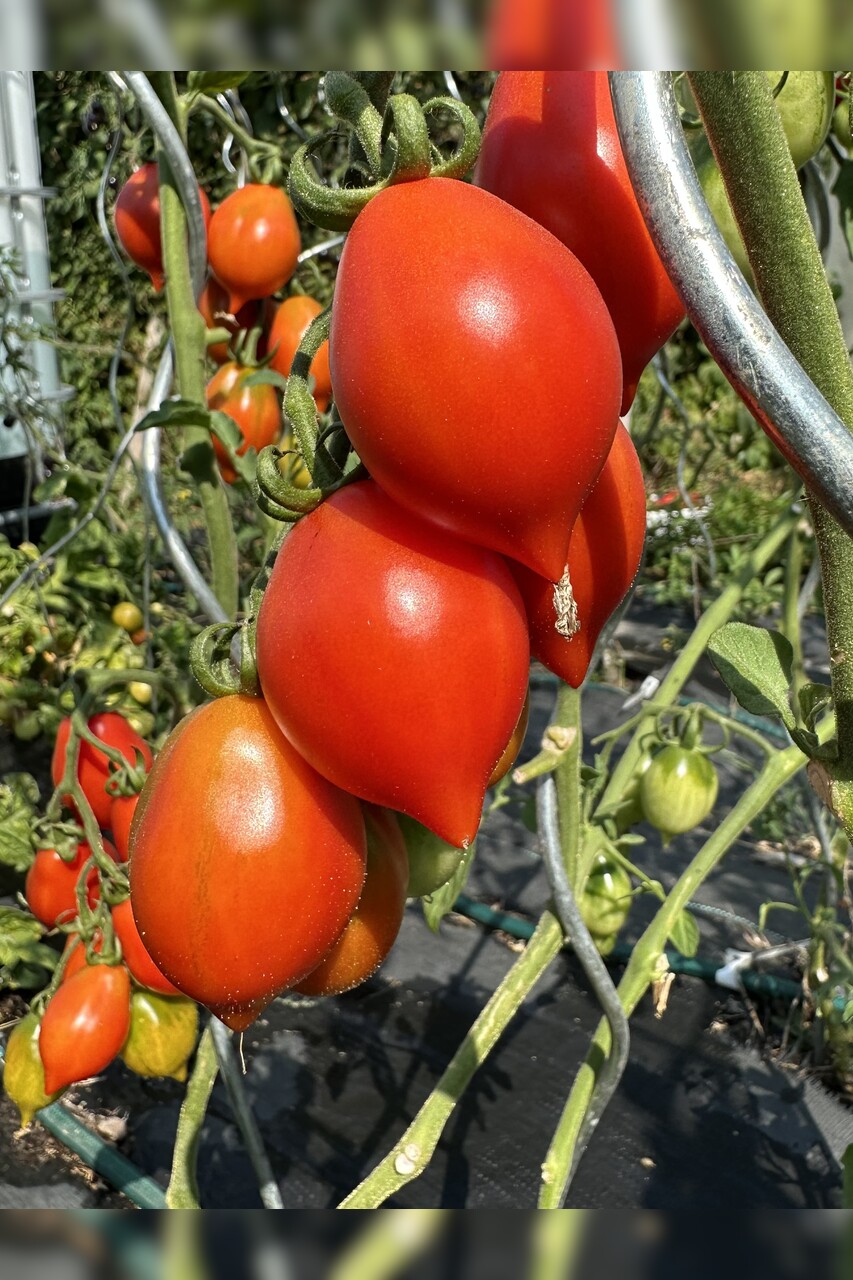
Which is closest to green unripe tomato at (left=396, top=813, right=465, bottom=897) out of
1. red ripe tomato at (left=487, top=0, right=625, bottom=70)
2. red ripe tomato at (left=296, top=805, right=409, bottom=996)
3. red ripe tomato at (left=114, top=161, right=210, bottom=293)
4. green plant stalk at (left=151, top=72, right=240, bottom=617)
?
red ripe tomato at (left=296, top=805, right=409, bottom=996)

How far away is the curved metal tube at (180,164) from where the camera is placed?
0.70m

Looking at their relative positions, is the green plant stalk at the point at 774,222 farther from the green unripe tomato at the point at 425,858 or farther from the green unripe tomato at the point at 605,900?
the green unripe tomato at the point at 605,900

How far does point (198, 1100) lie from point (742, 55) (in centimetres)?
70

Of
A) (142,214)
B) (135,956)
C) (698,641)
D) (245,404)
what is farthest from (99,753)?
(698,641)

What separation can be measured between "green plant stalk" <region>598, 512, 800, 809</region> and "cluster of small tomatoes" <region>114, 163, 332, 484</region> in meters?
0.41

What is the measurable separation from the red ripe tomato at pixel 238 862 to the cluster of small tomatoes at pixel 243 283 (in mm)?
509

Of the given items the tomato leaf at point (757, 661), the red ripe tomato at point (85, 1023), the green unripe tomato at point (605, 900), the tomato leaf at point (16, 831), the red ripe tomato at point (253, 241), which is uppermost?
the red ripe tomato at point (253, 241)

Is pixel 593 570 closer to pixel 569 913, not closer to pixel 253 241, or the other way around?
pixel 569 913

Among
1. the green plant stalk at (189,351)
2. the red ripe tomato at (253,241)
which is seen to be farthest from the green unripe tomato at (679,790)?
the red ripe tomato at (253,241)

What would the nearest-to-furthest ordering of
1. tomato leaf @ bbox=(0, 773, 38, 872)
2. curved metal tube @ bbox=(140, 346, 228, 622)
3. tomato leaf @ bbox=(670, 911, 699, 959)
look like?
curved metal tube @ bbox=(140, 346, 228, 622), tomato leaf @ bbox=(670, 911, 699, 959), tomato leaf @ bbox=(0, 773, 38, 872)

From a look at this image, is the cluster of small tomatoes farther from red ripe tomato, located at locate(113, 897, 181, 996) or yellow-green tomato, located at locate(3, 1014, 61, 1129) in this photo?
yellow-green tomato, located at locate(3, 1014, 61, 1129)

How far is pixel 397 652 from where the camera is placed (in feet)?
1.00

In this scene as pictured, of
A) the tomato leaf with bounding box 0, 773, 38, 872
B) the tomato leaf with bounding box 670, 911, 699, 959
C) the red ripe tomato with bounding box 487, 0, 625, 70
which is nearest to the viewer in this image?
the red ripe tomato with bounding box 487, 0, 625, 70

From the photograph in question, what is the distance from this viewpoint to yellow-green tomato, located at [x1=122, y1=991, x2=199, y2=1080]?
2.97ft
